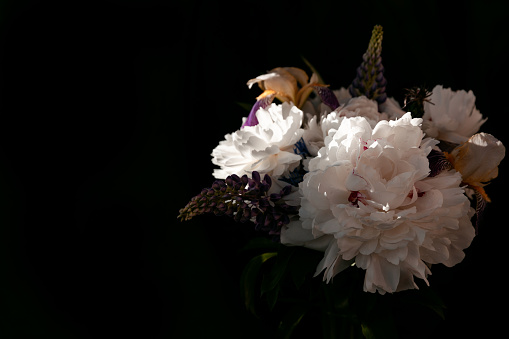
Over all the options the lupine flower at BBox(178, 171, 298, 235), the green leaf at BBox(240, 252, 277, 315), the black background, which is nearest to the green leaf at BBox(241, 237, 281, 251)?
the green leaf at BBox(240, 252, 277, 315)

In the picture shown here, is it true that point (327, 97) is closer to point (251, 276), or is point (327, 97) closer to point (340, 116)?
point (340, 116)

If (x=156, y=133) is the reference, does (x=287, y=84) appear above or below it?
above

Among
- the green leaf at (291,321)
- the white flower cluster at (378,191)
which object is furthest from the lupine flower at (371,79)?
the green leaf at (291,321)

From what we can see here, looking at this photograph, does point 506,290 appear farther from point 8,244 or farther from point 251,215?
point 8,244

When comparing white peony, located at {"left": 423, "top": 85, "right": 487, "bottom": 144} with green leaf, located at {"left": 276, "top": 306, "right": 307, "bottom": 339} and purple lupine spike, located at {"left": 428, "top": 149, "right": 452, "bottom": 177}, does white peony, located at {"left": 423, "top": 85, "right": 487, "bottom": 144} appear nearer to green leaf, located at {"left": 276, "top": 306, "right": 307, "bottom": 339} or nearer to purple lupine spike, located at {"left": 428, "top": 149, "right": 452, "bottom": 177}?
purple lupine spike, located at {"left": 428, "top": 149, "right": 452, "bottom": 177}

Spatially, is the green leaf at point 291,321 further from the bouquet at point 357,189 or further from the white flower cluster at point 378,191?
the white flower cluster at point 378,191

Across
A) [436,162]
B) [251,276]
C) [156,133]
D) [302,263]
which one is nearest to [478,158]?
[436,162]
